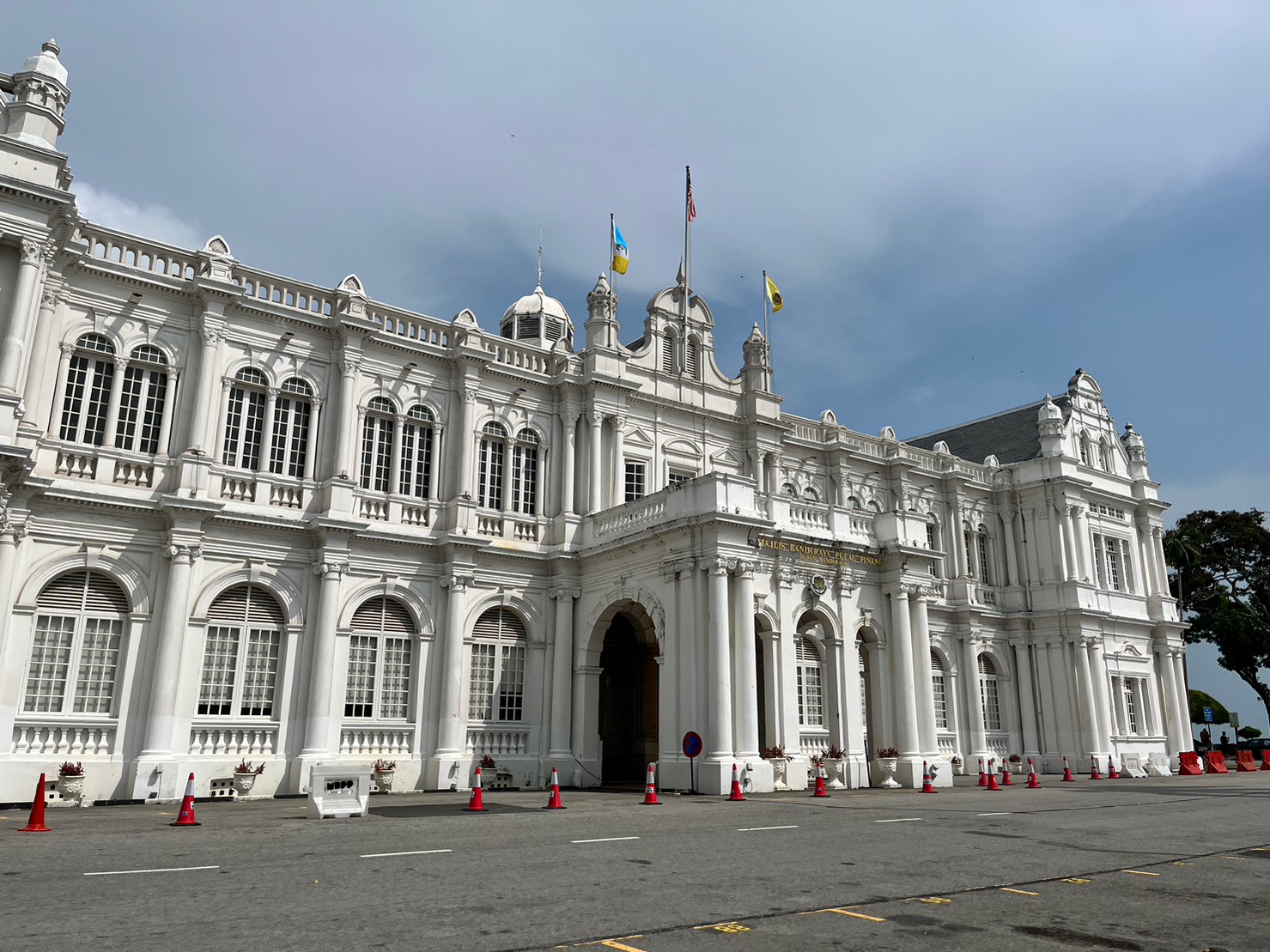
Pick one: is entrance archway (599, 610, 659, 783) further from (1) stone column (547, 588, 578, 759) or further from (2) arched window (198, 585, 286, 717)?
(2) arched window (198, 585, 286, 717)

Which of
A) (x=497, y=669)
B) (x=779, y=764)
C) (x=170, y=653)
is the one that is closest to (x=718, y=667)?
(x=779, y=764)

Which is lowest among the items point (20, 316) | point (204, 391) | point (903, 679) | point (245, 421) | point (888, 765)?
point (888, 765)

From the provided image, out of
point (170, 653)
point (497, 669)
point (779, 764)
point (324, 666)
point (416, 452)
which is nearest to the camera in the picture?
point (170, 653)

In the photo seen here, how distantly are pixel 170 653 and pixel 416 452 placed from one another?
7735 millimetres

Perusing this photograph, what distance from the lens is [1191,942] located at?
20.6 ft

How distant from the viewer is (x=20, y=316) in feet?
59.1

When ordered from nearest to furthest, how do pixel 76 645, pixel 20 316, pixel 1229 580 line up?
pixel 20 316 < pixel 76 645 < pixel 1229 580

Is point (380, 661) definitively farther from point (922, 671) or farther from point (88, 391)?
point (922, 671)

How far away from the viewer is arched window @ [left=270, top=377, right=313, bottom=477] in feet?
74.2

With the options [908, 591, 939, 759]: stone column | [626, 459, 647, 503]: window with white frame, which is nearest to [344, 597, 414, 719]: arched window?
[626, 459, 647, 503]: window with white frame

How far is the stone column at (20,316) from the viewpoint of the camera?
1778 centimetres

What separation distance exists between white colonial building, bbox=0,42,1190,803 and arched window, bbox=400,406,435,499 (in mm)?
71

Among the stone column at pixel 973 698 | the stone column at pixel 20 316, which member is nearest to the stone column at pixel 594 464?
the stone column at pixel 20 316

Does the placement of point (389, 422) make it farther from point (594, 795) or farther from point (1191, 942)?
point (1191, 942)
